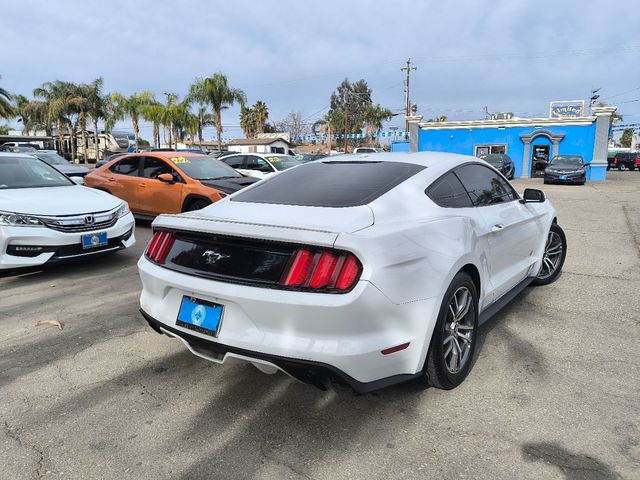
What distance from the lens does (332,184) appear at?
A: 10.8 ft

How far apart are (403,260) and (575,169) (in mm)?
24172

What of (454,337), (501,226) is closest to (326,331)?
(454,337)

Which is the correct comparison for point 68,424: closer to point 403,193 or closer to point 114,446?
point 114,446

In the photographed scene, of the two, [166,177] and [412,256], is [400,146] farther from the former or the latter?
[412,256]

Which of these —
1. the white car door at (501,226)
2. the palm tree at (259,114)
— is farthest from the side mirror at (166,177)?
the palm tree at (259,114)

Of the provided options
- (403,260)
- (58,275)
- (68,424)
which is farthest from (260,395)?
(58,275)

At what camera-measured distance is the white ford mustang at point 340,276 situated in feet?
7.41

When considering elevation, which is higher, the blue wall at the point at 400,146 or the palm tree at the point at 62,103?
the palm tree at the point at 62,103

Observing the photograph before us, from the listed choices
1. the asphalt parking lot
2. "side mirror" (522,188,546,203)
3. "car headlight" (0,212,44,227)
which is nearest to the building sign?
"side mirror" (522,188,546,203)

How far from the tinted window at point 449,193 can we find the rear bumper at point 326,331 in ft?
2.69

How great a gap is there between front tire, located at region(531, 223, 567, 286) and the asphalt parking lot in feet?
3.17

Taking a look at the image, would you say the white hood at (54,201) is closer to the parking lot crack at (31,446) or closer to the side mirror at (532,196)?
the parking lot crack at (31,446)

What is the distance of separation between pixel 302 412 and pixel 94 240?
3.79m

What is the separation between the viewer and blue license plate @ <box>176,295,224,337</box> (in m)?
2.49
